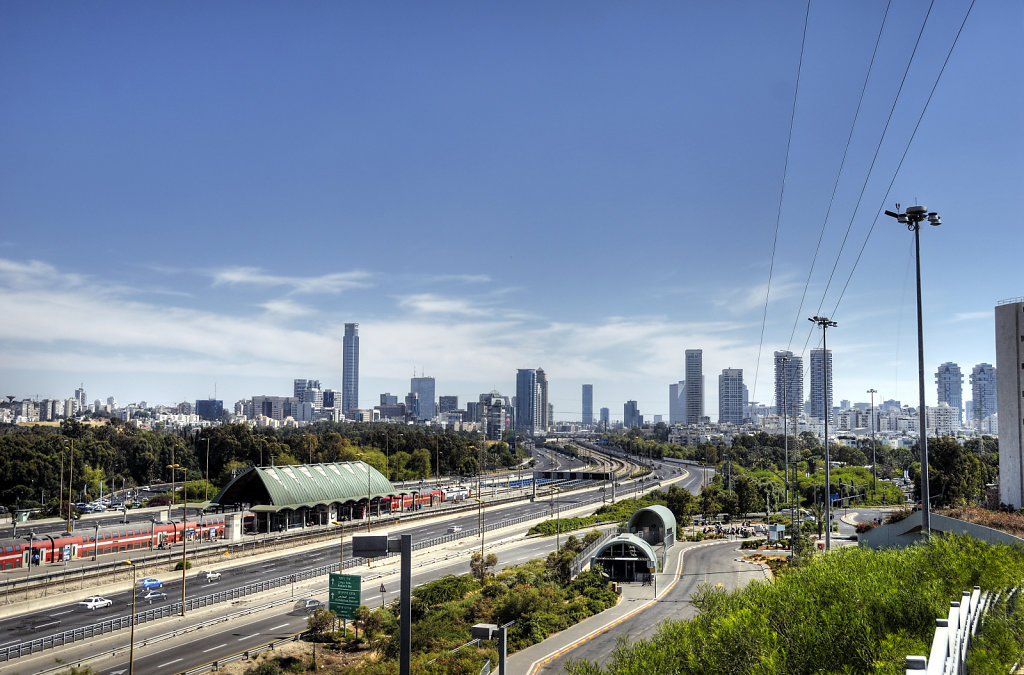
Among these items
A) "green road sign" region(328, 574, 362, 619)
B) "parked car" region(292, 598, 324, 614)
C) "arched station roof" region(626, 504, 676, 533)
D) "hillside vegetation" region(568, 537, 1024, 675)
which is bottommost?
"parked car" region(292, 598, 324, 614)

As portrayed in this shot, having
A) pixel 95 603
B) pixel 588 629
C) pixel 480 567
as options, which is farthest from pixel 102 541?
pixel 588 629

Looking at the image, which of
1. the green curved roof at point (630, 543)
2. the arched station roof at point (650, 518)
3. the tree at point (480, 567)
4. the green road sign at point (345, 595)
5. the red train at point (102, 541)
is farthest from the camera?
the arched station roof at point (650, 518)

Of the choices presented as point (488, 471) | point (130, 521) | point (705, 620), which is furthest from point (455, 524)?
point (488, 471)

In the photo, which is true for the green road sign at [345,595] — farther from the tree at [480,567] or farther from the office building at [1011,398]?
the office building at [1011,398]

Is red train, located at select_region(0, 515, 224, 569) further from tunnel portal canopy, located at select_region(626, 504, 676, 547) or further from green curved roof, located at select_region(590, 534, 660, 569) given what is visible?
tunnel portal canopy, located at select_region(626, 504, 676, 547)

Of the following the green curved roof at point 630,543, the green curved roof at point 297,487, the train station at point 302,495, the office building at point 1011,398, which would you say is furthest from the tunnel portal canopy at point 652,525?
the green curved roof at point 297,487

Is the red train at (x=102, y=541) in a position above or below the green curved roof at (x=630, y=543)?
below

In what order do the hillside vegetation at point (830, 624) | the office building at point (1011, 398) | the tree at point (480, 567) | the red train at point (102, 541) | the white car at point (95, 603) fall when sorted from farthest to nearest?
the red train at point (102, 541) → the office building at point (1011, 398) → the tree at point (480, 567) → the white car at point (95, 603) → the hillside vegetation at point (830, 624)

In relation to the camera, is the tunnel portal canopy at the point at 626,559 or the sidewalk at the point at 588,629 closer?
the sidewalk at the point at 588,629

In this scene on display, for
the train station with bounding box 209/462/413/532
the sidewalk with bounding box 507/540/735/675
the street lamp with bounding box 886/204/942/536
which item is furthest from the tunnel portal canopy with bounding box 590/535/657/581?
the train station with bounding box 209/462/413/532
